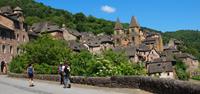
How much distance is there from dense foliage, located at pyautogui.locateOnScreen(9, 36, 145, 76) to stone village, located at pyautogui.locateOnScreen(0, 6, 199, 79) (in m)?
4.03

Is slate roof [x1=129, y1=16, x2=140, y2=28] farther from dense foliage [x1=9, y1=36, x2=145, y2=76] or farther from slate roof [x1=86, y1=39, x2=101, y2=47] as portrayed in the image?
dense foliage [x1=9, y1=36, x2=145, y2=76]

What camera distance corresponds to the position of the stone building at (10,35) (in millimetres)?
86800

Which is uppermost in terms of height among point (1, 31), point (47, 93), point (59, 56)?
point (1, 31)

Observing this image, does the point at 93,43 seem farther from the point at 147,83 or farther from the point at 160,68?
the point at 147,83

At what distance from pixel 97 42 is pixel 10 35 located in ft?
213

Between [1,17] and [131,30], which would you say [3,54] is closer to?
[1,17]

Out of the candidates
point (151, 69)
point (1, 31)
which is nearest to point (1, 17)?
point (1, 31)

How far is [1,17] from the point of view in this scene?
298 ft

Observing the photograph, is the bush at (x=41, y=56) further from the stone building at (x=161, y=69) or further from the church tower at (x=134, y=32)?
the church tower at (x=134, y=32)

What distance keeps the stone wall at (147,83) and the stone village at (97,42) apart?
18.8 feet

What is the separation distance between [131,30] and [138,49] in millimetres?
40403

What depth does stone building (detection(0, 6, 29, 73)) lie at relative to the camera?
285 ft

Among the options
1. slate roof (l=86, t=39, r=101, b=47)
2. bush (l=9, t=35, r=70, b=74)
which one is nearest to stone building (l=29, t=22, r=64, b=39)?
slate roof (l=86, t=39, r=101, b=47)

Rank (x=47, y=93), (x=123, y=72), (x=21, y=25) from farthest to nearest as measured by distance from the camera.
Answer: (x=21, y=25) < (x=123, y=72) < (x=47, y=93)
